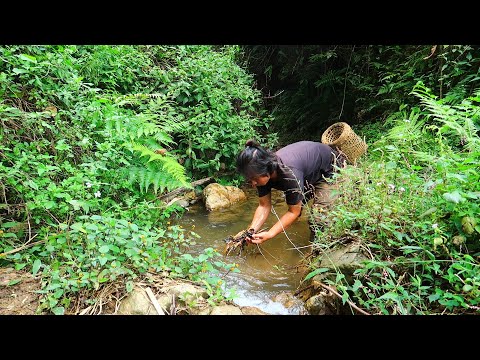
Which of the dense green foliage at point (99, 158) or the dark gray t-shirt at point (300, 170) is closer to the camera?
the dense green foliage at point (99, 158)

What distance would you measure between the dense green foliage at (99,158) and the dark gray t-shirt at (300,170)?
0.99 metres

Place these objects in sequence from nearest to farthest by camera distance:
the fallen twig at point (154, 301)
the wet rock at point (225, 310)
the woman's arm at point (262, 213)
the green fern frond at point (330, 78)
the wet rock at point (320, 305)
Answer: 1. the fallen twig at point (154, 301)
2. the wet rock at point (225, 310)
3. the wet rock at point (320, 305)
4. the woman's arm at point (262, 213)
5. the green fern frond at point (330, 78)

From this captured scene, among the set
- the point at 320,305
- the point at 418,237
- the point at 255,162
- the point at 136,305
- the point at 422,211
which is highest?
the point at 255,162

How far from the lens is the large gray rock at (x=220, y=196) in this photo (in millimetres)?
5238

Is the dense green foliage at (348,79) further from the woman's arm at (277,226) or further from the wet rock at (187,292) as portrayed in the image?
the wet rock at (187,292)

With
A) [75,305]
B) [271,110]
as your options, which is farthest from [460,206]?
[271,110]

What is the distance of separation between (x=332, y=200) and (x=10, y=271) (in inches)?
114

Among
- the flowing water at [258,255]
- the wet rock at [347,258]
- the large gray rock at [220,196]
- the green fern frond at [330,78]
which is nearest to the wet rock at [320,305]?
the flowing water at [258,255]

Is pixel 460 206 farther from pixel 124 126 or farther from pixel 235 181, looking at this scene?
pixel 235 181

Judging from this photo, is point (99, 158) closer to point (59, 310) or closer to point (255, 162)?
point (255, 162)

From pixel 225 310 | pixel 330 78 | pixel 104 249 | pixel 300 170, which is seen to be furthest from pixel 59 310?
pixel 330 78

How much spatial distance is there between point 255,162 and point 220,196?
2.38 m

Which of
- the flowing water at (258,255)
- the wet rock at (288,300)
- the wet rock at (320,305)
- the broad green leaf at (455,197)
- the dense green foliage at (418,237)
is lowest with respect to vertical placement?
the flowing water at (258,255)

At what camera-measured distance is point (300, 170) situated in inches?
135
